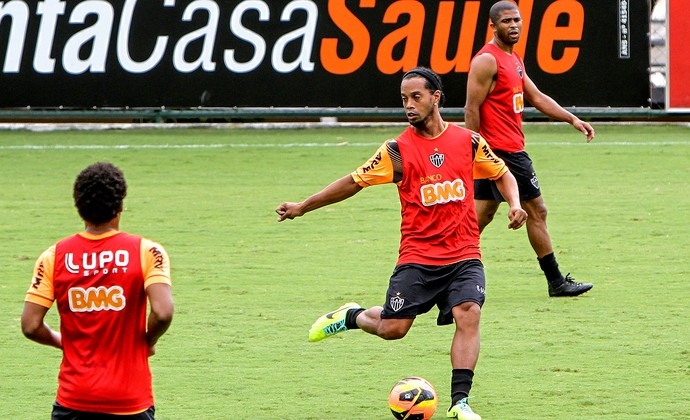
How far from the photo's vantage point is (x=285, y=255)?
42.2 ft

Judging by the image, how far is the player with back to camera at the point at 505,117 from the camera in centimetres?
1043

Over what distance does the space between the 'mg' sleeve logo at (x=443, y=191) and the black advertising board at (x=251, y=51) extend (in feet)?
43.6

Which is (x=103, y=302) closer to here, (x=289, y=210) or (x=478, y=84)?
(x=289, y=210)

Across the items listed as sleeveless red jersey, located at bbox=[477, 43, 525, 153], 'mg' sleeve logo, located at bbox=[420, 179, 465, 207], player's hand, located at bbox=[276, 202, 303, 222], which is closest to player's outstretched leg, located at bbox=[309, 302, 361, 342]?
player's hand, located at bbox=[276, 202, 303, 222]

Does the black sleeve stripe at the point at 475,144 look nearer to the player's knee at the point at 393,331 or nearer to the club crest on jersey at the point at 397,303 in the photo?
the club crest on jersey at the point at 397,303

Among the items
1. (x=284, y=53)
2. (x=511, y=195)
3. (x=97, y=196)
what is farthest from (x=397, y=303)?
(x=284, y=53)

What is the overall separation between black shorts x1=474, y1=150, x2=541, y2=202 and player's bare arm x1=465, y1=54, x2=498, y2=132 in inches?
12.8

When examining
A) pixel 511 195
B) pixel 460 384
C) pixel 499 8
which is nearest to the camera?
pixel 460 384

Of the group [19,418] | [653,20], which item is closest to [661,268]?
[19,418]

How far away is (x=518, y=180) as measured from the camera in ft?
34.8

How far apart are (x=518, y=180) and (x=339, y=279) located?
76.0 inches

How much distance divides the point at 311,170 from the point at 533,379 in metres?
10.1

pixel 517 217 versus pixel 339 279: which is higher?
pixel 517 217

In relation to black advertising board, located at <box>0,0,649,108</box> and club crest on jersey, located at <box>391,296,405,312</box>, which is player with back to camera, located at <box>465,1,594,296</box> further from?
black advertising board, located at <box>0,0,649,108</box>
